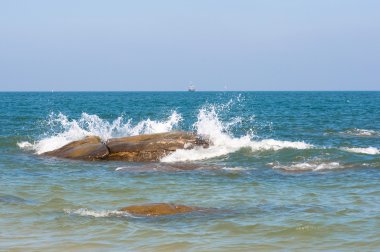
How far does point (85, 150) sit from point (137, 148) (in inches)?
72.4

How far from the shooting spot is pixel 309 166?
19.8 m

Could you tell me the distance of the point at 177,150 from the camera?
21.6m

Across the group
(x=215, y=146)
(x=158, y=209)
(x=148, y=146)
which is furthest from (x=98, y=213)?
(x=215, y=146)

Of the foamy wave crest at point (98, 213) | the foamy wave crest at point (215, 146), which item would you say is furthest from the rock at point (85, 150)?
the foamy wave crest at point (98, 213)

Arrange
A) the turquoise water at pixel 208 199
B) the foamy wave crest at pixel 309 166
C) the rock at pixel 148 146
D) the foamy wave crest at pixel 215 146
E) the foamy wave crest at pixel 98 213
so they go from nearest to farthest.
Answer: the turquoise water at pixel 208 199, the foamy wave crest at pixel 98 213, the foamy wave crest at pixel 309 166, the rock at pixel 148 146, the foamy wave crest at pixel 215 146

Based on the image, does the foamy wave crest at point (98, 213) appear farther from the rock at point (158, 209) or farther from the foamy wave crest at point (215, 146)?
the foamy wave crest at point (215, 146)

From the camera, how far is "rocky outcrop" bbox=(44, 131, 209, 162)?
2148 cm

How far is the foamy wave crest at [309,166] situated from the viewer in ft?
63.0

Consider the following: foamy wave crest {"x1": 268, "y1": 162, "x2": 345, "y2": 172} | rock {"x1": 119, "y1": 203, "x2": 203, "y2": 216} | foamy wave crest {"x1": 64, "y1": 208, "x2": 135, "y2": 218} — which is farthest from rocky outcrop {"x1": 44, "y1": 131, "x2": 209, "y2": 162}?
rock {"x1": 119, "y1": 203, "x2": 203, "y2": 216}

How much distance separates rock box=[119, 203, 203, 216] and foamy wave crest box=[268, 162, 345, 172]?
7.15 meters

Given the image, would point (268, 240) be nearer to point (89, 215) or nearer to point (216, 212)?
point (216, 212)

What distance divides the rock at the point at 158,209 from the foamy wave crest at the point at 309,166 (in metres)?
7.15

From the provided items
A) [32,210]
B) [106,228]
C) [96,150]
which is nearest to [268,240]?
[106,228]

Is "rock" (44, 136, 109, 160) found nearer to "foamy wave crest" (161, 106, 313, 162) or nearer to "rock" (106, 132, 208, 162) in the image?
"rock" (106, 132, 208, 162)
